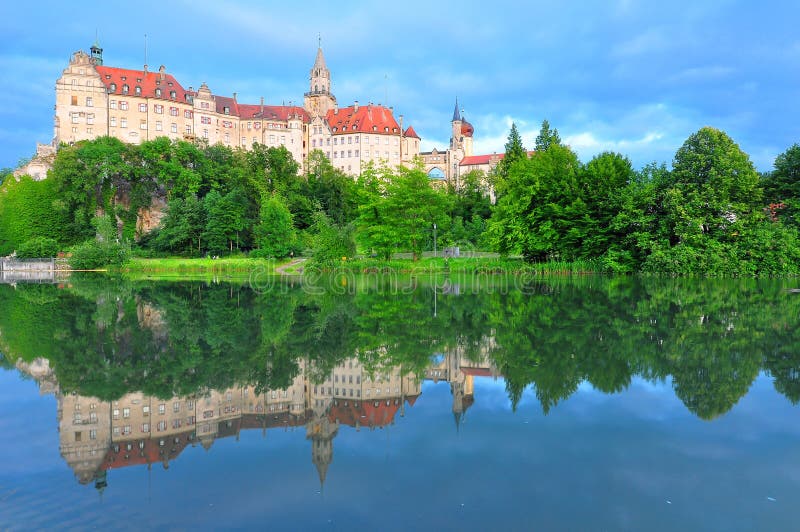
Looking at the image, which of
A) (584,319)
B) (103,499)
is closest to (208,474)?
(103,499)

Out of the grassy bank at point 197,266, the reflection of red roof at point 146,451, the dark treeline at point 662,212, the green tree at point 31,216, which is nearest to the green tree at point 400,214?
the dark treeline at point 662,212

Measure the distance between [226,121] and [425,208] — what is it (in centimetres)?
5378

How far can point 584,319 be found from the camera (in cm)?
1483

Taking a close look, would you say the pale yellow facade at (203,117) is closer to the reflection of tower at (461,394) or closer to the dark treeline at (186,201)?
the dark treeline at (186,201)

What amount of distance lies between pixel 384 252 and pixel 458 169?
6533cm

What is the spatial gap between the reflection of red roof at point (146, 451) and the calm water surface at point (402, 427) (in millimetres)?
25

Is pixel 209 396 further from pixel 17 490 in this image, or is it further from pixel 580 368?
pixel 580 368

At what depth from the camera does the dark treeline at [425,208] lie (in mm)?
36062

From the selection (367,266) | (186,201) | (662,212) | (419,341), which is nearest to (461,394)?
(419,341)

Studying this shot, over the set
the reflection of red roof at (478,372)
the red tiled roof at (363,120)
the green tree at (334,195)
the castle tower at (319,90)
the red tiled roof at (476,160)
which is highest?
the castle tower at (319,90)

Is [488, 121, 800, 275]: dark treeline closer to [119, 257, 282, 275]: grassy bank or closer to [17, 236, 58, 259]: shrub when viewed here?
[119, 257, 282, 275]: grassy bank

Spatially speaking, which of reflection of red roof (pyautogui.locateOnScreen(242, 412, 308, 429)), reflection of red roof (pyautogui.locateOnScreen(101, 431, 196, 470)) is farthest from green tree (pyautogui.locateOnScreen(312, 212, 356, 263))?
reflection of red roof (pyautogui.locateOnScreen(101, 431, 196, 470))

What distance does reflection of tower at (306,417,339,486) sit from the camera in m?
5.57

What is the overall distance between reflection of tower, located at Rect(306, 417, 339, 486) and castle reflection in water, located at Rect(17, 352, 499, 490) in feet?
0.04
